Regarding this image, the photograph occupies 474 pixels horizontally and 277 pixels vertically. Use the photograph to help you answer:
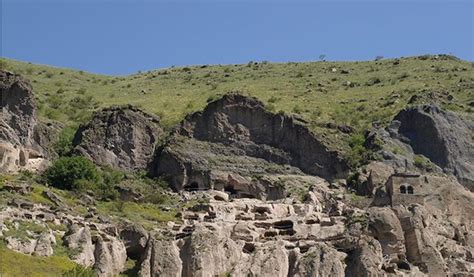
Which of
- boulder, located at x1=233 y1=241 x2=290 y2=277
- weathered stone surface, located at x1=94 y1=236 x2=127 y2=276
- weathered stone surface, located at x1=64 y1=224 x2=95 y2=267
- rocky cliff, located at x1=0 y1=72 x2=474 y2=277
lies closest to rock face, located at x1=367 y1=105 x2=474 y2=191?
rocky cliff, located at x1=0 y1=72 x2=474 y2=277

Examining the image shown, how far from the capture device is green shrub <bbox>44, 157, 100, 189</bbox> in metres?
75.0

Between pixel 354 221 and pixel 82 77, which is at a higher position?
pixel 82 77

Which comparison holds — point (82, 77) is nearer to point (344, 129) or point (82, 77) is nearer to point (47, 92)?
point (47, 92)

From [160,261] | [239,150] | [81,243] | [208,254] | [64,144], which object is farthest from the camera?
[64,144]

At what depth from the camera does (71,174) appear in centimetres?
7594

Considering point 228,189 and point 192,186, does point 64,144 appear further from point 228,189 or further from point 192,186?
point 228,189

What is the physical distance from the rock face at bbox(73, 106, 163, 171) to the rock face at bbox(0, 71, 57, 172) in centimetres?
352

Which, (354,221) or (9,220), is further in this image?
(354,221)

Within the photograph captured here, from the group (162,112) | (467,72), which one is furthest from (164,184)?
(467,72)

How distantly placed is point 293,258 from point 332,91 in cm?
6417

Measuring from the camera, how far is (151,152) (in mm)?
89438

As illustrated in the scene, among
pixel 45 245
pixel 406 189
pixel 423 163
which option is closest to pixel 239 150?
pixel 423 163

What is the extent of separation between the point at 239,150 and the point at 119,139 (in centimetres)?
1073

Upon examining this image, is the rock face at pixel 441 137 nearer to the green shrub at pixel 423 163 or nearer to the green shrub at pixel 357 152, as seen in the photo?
the green shrub at pixel 423 163
